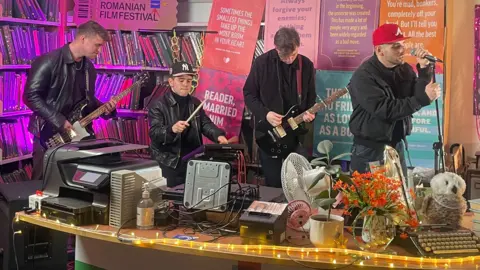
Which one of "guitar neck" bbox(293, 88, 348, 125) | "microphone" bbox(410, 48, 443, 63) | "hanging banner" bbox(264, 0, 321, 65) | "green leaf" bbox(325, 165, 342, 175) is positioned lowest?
"green leaf" bbox(325, 165, 342, 175)

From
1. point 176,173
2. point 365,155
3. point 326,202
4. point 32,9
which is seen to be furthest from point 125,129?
point 326,202

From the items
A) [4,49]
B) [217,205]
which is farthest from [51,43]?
[217,205]

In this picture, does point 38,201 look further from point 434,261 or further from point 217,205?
point 434,261

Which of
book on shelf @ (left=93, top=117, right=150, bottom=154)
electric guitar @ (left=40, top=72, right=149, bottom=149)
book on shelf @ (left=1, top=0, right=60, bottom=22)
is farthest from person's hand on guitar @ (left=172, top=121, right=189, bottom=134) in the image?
book on shelf @ (left=1, top=0, right=60, bottom=22)

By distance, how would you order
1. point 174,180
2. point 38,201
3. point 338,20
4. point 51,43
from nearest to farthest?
point 38,201, point 174,180, point 338,20, point 51,43

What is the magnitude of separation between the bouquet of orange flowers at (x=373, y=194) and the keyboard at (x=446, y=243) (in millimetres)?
120

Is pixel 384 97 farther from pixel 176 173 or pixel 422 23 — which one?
pixel 176 173

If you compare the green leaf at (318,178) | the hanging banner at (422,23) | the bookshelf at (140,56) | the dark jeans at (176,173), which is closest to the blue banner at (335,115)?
the hanging banner at (422,23)

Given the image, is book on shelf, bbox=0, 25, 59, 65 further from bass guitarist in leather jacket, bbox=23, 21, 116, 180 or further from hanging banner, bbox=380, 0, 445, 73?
hanging banner, bbox=380, 0, 445, 73

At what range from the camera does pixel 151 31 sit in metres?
5.66

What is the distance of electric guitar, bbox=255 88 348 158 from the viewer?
14.9ft

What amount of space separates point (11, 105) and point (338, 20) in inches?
112

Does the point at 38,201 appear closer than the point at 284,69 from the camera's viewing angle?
Yes

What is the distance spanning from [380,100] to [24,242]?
236 centimetres
